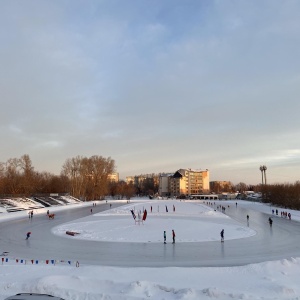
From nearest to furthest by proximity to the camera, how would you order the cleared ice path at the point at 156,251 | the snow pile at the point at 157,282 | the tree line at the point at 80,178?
the snow pile at the point at 157,282, the cleared ice path at the point at 156,251, the tree line at the point at 80,178

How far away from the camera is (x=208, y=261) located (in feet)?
70.6

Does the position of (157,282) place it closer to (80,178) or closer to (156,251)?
(156,251)

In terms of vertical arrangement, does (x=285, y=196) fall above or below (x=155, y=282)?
above

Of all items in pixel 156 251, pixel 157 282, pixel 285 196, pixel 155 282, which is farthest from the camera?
pixel 285 196

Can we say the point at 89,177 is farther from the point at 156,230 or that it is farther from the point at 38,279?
the point at 38,279

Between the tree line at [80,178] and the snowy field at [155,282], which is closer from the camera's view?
the snowy field at [155,282]

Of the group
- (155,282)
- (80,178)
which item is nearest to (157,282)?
(155,282)

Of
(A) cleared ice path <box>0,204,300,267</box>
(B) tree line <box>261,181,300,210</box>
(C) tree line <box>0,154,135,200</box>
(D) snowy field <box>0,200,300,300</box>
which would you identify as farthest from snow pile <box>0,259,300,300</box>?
(C) tree line <box>0,154,135,200</box>

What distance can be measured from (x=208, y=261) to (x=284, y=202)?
69665 mm

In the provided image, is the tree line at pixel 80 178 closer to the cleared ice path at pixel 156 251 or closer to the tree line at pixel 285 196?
the tree line at pixel 285 196

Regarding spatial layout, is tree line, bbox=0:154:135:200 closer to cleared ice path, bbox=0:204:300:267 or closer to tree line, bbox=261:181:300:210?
tree line, bbox=261:181:300:210

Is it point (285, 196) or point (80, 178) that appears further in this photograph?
point (80, 178)

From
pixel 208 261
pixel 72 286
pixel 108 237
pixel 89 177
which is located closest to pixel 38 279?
pixel 72 286

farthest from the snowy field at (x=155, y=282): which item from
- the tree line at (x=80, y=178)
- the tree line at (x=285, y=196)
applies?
the tree line at (x=80, y=178)
